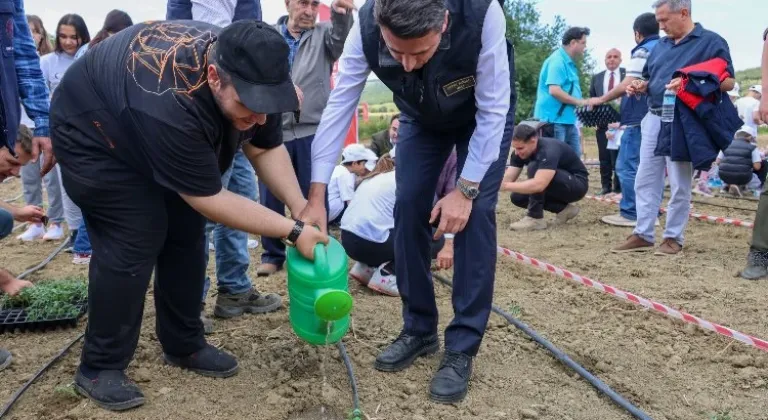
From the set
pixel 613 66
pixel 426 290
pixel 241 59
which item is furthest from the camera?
pixel 613 66

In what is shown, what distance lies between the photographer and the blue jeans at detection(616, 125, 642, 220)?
22.6 feet

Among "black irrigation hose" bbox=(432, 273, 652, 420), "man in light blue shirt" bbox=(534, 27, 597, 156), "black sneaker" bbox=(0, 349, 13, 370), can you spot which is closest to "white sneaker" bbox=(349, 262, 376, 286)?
"black irrigation hose" bbox=(432, 273, 652, 420)

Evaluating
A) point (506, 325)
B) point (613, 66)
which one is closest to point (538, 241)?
point (506, 325)

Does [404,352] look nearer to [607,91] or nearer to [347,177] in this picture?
[347,177]

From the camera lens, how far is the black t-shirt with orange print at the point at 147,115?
2.27m

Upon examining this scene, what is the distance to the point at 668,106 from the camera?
5.17 meters

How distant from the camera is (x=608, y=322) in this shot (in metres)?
3.89

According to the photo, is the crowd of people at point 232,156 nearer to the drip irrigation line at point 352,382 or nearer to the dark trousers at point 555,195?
the drip irrigation line at point 352,382

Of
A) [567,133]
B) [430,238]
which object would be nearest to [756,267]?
[430,238]

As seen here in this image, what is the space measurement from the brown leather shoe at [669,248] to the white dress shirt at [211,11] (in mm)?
3816

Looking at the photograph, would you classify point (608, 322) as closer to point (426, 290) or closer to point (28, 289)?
point (426, 290)

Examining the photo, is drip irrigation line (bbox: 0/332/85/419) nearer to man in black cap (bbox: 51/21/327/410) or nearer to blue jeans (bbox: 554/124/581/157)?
man in black cap (bbox: 51/21/327/410)

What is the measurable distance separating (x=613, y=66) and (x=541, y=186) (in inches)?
114

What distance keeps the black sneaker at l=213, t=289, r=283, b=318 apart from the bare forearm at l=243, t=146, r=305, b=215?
114 centimetres
